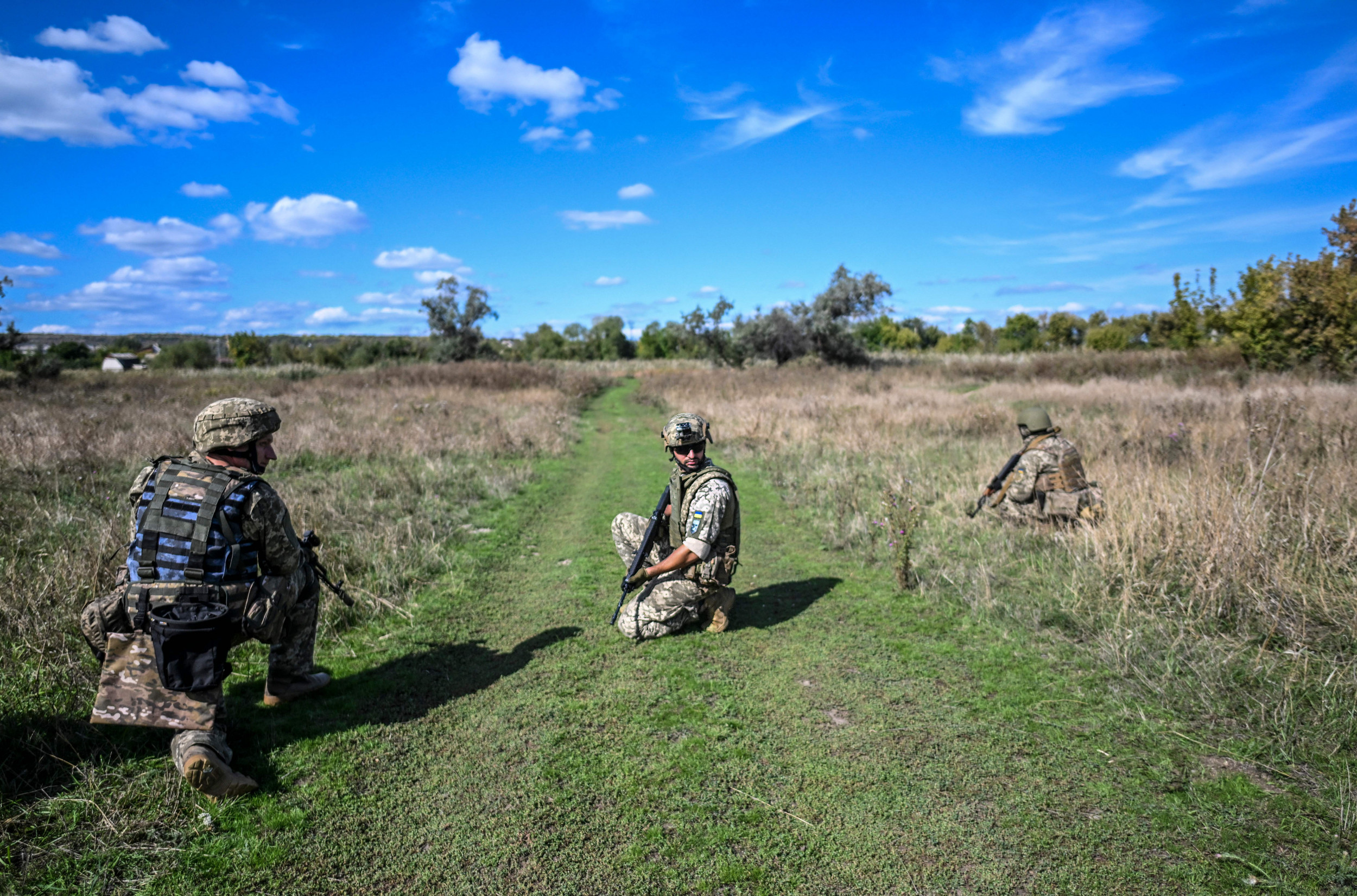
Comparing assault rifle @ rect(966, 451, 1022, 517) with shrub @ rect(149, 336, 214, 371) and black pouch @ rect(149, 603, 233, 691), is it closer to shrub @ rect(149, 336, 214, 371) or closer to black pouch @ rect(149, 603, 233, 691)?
black pouch @ rect(149, 603, 233, 691)

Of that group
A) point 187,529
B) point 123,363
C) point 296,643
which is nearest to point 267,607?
point 187,529

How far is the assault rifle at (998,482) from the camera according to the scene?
7.41 m

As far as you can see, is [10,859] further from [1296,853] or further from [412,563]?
[1296,853]

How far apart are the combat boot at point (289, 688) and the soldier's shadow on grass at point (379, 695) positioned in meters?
0.04

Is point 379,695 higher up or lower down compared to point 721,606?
lower down

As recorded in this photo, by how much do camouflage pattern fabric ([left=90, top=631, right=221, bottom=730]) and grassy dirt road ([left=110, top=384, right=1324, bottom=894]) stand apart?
45 cm

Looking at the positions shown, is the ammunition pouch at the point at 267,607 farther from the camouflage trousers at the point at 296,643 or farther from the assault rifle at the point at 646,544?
the assault rifle at the point at 646,544

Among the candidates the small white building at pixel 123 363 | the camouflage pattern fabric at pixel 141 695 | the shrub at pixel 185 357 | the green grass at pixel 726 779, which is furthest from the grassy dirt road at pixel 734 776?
the shrub at pixel 185 357

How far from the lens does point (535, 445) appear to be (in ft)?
47.6

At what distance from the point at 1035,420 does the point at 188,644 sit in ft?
25.6

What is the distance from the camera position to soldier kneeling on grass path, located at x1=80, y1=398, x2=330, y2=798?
3.14 m

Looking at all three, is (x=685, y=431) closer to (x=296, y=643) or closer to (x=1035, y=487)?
(x=296, y=643)

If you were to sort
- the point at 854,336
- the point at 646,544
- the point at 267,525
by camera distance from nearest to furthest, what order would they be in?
the point at 267,525 < the point at 646,544 < the point at 854,336

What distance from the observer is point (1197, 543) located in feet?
16.8
